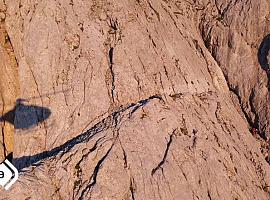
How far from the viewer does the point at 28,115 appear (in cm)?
2402

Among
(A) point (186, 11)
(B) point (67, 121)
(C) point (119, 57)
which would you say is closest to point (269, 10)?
(A) point (186, 11)

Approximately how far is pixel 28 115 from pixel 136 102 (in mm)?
6415

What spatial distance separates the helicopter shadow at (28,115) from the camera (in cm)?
2381

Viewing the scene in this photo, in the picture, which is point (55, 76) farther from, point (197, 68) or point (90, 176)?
point (197, 68)

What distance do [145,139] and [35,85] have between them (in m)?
7.82

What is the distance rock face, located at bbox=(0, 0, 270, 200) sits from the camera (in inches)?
799

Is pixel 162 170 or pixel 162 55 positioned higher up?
pixel 162 55

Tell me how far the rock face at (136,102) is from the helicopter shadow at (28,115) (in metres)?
0.07

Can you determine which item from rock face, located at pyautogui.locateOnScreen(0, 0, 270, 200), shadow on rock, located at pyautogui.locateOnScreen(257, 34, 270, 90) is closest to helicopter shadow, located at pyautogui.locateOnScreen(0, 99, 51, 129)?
rock face, located at pyautogui.locateOnScreen(0, 0, 270, 200)

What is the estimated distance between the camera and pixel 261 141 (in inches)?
1054

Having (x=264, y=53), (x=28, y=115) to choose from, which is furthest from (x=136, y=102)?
(x=264, y=53)

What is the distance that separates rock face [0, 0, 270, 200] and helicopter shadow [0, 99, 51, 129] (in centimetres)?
7

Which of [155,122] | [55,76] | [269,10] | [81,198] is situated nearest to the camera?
[81,198]

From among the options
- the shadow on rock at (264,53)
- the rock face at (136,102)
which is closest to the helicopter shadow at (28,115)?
the rock face at (136,102)
